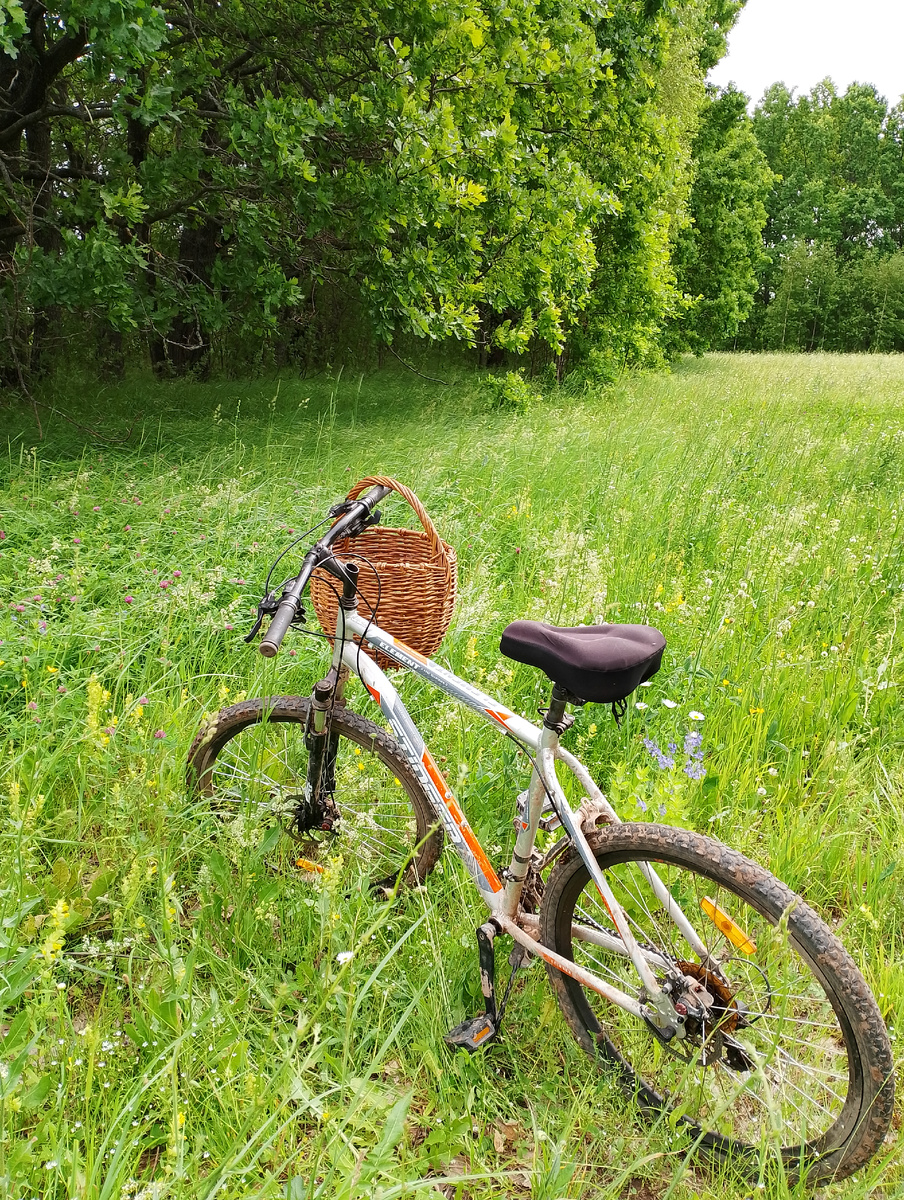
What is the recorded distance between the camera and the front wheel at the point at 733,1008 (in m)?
1.48

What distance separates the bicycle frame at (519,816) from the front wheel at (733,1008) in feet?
0.12

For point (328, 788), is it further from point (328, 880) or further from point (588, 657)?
point (588, 657)

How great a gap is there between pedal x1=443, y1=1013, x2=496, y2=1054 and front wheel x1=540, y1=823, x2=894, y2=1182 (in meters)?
0.20

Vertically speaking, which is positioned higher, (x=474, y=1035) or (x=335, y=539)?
(x=335, y=539)

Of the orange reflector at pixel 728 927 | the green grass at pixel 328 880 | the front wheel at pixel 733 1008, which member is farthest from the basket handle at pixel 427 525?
the orange reflector at pixel 728 927

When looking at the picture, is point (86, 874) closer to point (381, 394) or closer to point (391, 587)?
point (391, 587)

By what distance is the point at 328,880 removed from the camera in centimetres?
141

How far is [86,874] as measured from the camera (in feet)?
7.52

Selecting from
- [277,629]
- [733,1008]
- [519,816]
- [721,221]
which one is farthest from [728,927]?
[721,221]

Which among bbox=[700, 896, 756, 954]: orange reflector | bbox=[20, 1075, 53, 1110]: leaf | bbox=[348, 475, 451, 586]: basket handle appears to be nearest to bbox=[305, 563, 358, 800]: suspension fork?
bbox=[348, 475, 451, 586]: basket handle

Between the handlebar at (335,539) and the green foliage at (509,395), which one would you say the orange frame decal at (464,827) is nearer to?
the handlebar at (335,539)

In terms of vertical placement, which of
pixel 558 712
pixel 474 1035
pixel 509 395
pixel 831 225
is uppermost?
pixel 831 225

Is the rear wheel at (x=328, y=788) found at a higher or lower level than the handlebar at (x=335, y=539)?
lower

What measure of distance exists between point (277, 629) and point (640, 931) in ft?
3.87
